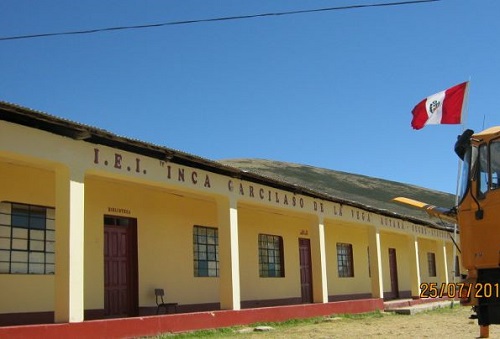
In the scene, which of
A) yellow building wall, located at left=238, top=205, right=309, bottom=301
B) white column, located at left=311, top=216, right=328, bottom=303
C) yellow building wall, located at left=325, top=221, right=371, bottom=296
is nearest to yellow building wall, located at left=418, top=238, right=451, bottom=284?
yellow building wall, located at left=325, top=221, right=371, bottom=296

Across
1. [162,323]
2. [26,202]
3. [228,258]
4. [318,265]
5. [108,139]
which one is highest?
[108,139]

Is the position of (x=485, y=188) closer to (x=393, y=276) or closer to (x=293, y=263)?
(x=293, y=263)

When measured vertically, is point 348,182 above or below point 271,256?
above

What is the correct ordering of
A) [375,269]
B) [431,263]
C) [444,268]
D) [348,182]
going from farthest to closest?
[348,182]
[431,263]
[444,268]
[375,269]

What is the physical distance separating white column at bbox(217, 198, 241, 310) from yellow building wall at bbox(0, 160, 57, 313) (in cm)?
373

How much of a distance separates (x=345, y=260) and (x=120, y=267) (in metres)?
12.2

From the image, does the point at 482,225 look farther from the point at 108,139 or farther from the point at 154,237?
the point at 154,237

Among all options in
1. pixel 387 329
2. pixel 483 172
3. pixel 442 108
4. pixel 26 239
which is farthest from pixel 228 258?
pixel 483 172

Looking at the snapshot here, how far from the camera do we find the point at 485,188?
23.8 feet

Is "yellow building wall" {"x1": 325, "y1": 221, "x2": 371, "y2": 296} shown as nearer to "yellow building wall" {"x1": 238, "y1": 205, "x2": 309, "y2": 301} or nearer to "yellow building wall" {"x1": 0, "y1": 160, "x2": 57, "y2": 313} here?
"yellow building wall" {"x1": 238, "y1": 205, "x2": 309, "y2": 301}

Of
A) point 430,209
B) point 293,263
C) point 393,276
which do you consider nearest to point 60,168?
point 430,209

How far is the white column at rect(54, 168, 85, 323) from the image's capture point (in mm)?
9516

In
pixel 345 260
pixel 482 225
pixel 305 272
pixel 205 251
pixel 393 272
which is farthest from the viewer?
pixel 393 272

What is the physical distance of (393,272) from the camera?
27.6m
